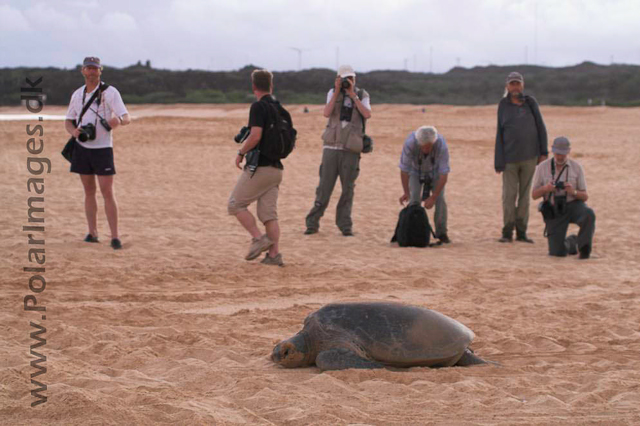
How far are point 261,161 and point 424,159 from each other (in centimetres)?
259

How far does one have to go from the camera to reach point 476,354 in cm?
522

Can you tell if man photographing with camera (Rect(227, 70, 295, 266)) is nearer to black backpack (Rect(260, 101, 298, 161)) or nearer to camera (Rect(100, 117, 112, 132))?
black backpack (Rect(260, 101, 298, 161))

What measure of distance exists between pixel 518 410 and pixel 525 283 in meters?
3.91

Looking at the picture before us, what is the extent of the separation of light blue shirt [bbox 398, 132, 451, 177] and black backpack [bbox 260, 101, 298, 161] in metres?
2.17

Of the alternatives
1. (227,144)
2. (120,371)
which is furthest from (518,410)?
(227,144)

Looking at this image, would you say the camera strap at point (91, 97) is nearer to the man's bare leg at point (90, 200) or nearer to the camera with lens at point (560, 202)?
the man's bare leg at point (90, 200)

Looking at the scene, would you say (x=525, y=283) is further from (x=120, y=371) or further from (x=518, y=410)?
(x=120, y=371)

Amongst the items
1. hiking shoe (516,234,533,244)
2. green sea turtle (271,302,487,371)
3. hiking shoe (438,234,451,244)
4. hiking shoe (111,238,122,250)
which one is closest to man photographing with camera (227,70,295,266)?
hiking shoe (111,238,122,250)

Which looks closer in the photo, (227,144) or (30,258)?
(30,258)

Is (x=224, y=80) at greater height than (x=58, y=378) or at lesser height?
greater

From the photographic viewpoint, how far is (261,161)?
7703 millimetres

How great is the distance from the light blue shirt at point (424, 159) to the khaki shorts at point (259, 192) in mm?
2196

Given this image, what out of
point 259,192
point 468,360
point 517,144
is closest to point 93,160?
point 259,192

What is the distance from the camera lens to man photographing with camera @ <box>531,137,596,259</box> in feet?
29.5
